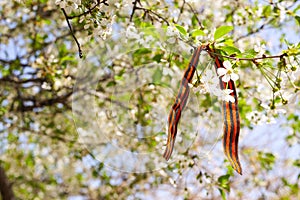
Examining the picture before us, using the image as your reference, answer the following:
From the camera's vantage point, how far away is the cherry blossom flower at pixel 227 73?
38.0 inches

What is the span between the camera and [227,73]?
3.21 feet

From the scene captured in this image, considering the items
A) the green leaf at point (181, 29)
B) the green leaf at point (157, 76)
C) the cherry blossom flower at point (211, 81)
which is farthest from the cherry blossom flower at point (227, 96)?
the green leaf at point (157, 76)

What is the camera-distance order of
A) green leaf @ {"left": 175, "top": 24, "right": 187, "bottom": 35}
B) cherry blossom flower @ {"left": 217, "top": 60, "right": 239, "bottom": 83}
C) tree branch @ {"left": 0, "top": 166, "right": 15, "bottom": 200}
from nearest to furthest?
cherry blossom flower @ {"left": 217, "top": 60, "right": 239, "bottom": 83}
green leaf @ {"left": 175, "top": 24, "right": 187, "bottom": 35}
tree branch @ {"left": 0, "top": 166, "right": 15, "bottom": 200}

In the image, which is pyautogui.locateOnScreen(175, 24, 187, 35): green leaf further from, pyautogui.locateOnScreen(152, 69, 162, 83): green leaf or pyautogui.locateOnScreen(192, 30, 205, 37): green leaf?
pyautogui.locateOnScreen(152, 69, 162, 83): green leaf

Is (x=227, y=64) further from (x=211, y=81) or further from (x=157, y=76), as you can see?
(x=157, y=76)

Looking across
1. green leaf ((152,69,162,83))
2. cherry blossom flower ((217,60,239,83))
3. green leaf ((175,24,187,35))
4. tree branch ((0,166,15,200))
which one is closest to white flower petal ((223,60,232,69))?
cherry blossom flower ((217,60,239,83))

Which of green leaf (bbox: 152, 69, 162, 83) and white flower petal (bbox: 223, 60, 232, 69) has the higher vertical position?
green leaf (bbox: 152, 69, 162, 83)

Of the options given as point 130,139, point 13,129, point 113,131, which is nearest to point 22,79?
point 13,129

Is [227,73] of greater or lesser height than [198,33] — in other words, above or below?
below

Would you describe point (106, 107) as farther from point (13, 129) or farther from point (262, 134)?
point (262, 134)

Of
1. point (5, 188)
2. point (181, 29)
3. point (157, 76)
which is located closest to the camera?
point (181, 29)

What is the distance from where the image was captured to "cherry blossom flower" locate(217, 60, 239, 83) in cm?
96

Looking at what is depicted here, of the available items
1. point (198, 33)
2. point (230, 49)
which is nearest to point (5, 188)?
point (198, 33)

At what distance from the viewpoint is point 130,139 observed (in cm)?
171
